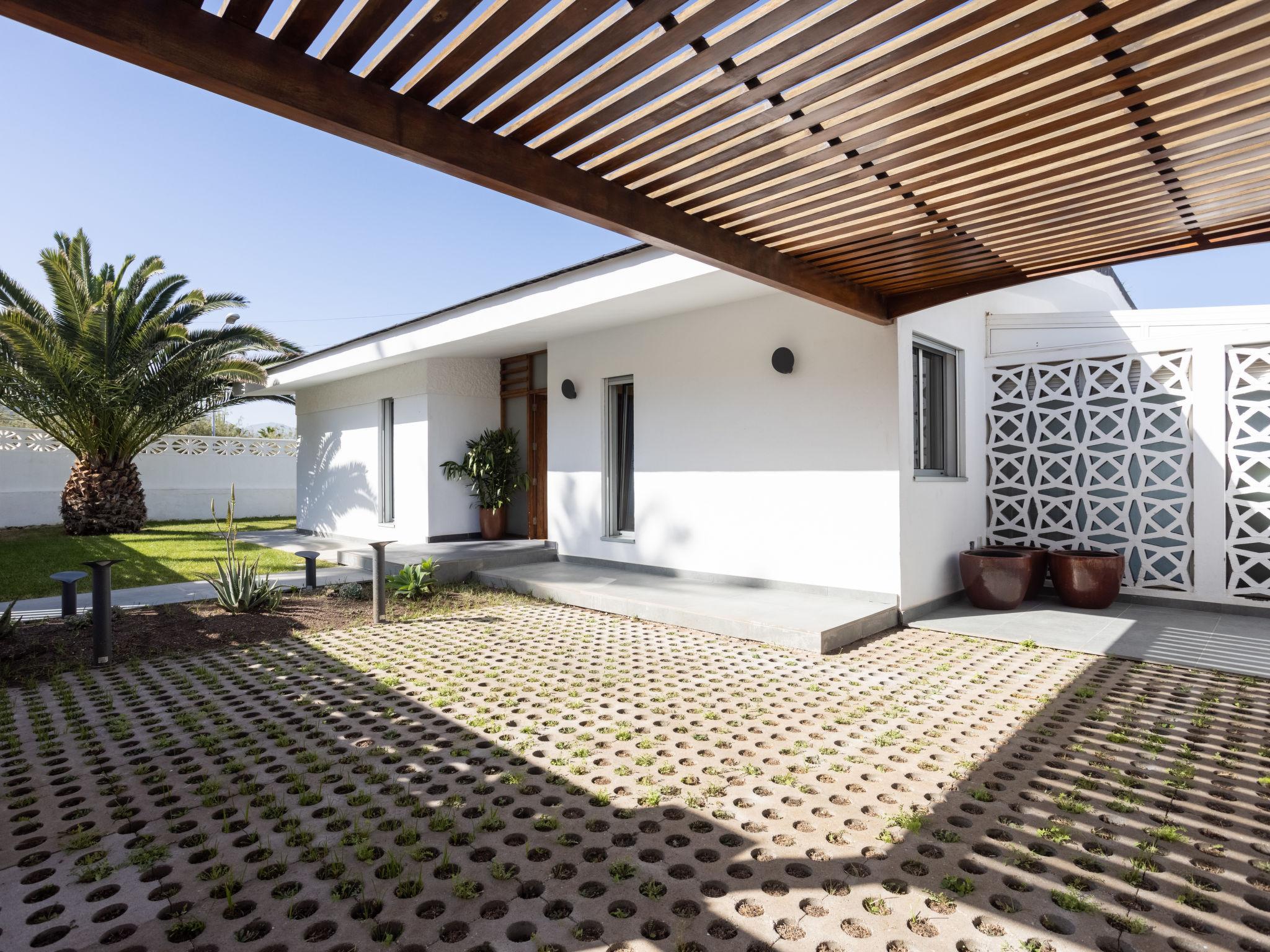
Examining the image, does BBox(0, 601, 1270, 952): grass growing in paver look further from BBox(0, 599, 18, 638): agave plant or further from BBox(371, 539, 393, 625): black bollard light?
BBox(371, 539, 393, 625): black bollard light

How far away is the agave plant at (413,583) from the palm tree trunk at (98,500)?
9.35 m

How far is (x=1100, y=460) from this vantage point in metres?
7.17

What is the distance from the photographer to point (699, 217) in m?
4.17

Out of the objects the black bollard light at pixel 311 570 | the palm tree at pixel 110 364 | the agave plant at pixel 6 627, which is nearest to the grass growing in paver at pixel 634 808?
the agave plant at pixel 6 627

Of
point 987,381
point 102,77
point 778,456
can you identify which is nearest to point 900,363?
point 778,456

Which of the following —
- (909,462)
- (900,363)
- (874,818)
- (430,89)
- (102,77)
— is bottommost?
(874,818)

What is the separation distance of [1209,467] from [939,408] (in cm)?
240

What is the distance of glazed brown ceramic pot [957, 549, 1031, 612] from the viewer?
6566mm

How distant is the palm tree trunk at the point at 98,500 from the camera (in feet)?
43.4

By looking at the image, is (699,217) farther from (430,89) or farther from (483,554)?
(483,554)

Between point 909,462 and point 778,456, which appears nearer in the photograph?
point 909,462

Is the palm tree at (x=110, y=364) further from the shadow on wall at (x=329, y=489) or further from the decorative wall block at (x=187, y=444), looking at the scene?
the decorative wall block at (x=187, y=444)

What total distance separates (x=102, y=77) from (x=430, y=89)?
1369 cm

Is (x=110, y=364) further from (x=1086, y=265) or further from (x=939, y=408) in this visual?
(x=1086, y=265)
